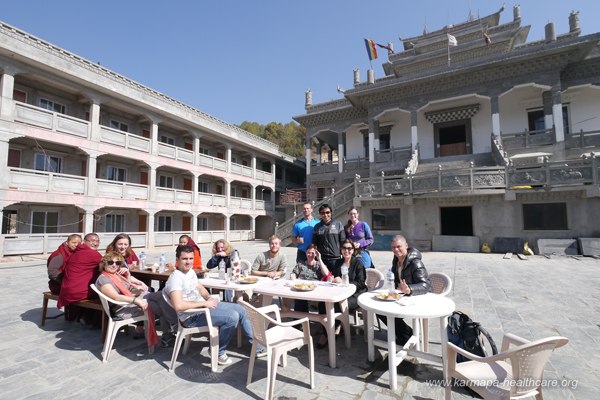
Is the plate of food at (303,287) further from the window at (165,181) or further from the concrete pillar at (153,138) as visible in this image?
the window at (165,181)

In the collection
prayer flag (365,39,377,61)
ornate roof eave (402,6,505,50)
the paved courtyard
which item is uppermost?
ornate roof eave (402,6,505,50)

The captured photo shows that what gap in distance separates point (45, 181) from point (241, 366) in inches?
635

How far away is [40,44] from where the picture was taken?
14086 mm

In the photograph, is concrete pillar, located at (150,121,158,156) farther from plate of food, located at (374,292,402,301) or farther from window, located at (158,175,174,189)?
plate of food, located at (374,292,402,301)

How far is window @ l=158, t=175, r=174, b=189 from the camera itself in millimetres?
21953

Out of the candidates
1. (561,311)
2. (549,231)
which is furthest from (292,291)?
(549,231)

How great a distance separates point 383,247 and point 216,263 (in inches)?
500

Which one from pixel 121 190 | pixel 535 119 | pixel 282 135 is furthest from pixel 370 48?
pixel 282 135

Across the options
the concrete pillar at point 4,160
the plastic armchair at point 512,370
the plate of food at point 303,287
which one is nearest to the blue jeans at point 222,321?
the plate of food at point 303,287

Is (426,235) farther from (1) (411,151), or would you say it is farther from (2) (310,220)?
(2) (310,220)

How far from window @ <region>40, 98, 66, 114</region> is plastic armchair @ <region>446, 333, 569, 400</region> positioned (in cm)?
2105

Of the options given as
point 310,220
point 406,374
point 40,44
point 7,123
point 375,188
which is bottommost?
point 406,374

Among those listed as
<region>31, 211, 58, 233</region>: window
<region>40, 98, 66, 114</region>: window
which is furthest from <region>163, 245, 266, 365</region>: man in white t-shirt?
<region>40, 98, 66, 114</region>: window

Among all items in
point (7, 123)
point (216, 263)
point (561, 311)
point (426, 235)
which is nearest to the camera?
point (561, 311)
